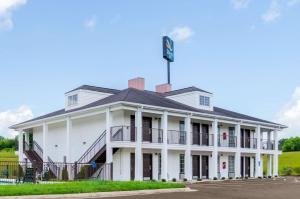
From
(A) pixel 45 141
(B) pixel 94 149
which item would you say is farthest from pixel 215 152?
(A) pixel 45 141

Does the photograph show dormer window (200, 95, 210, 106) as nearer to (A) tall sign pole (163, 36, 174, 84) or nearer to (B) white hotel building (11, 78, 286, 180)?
(B) white hotel building (11, 78, 286, 180)

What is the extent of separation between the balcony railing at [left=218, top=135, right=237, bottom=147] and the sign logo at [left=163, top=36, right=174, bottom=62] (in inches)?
408

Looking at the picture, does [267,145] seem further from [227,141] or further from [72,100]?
[72,100]

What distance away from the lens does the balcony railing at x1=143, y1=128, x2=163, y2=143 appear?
31.0m

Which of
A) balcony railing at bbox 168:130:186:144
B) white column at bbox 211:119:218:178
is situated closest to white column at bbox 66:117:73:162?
balcony railing at bbox 168:130:186:144

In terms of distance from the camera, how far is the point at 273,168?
4284 cm

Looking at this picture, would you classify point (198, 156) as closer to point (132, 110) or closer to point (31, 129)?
point (132, 110)

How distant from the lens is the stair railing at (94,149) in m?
30.2

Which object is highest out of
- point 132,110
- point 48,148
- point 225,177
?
point 132,110

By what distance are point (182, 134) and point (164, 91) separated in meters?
8.35

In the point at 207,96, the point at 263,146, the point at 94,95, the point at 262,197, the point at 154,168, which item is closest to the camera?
the point at 262,197

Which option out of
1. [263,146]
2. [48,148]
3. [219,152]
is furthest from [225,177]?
[48,148]

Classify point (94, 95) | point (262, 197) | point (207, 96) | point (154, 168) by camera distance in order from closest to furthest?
point (262, 197) < point (154, 168) < point (94, 95) < point (207, 96)

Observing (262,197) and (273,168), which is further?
(273,168)
